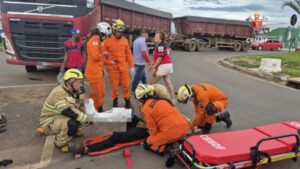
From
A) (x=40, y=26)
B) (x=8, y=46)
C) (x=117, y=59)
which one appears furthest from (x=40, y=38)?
(x=117, y=59)

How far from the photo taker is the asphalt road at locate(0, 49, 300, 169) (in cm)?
418

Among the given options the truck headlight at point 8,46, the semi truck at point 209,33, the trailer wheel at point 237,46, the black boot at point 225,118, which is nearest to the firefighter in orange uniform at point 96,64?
the black boot at point 225,118

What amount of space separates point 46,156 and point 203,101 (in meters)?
2.54

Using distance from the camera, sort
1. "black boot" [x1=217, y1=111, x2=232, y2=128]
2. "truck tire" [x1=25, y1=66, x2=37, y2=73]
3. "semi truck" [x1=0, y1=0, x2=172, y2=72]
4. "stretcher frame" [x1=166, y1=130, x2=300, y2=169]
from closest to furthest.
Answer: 1. "stretcher frame" [x1=166, y1=130, x2=300, y2=169]
2. "black boot" [x1=217, y1=111, x2=232, y2=128]
3. "semi truck" [x1=0, y1=0, x2=172, y2=72]
4. "truck tire" [x1=25, y1=66, x2=37, y2=73]

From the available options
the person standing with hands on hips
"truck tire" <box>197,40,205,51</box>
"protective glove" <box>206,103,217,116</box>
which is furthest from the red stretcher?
"truck tire" <box>197,40,205,51</box>

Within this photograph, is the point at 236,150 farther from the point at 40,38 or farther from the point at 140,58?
the point at 40,38

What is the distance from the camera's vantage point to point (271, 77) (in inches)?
443

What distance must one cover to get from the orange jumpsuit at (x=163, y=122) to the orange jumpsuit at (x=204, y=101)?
689 millimetres

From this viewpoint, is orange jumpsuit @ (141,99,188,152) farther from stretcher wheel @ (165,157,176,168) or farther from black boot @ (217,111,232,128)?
black boot @ (217,111,232,128)

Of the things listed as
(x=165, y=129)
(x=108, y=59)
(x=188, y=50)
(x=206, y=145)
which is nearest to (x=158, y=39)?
(x=108, y=59)

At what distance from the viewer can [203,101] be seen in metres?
4.78

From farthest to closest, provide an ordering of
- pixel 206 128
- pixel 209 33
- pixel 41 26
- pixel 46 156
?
1. pixel 209 33
2. pixel 41 26
3. pixel 206 128
4. pixel 46 156

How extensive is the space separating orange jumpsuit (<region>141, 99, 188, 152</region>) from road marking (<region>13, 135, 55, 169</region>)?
5.00ft

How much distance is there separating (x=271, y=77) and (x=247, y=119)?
19.0ft
